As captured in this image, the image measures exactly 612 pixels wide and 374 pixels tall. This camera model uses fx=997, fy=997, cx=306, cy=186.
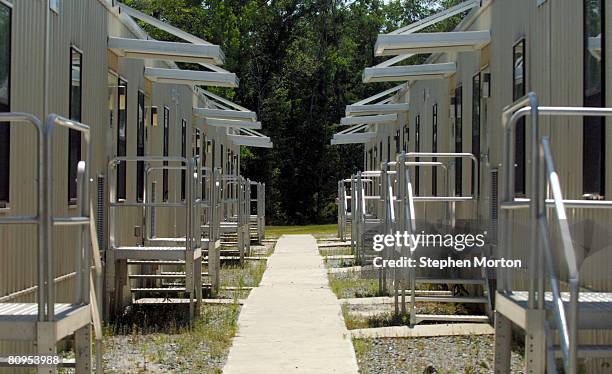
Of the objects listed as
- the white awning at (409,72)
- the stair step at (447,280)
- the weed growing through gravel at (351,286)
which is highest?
the white awning at (409,72)

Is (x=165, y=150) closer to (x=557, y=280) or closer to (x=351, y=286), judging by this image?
(x=351, y=286)

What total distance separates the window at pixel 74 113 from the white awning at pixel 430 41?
3.38 m

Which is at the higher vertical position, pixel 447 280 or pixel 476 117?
pixel 476 117

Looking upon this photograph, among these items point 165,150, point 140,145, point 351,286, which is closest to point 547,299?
point 140,145

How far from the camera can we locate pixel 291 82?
4597 cm

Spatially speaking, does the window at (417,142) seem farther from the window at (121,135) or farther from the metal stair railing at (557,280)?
the metal stair railing at (557,280)

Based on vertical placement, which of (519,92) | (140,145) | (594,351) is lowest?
(594,351)

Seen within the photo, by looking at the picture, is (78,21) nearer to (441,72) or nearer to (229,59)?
(441,72)

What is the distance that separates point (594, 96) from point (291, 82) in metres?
39.1

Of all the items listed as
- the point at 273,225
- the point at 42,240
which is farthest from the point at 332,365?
the point at 273,225

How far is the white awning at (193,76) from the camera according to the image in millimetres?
13062

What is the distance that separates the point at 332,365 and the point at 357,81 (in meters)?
39.3

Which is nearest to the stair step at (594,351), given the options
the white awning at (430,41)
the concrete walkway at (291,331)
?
the concrete walkway at (291,331)

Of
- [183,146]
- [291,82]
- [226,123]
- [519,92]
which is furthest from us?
[291,82]
